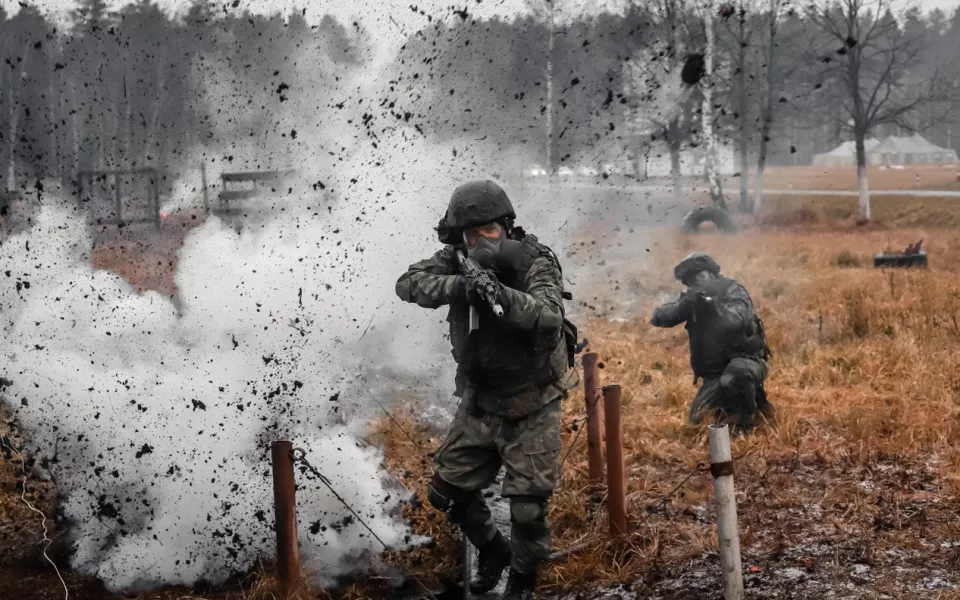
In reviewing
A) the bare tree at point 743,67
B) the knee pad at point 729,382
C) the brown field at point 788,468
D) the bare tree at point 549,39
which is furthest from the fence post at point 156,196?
the bare tree at point 743,67

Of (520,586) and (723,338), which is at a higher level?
(723,338)

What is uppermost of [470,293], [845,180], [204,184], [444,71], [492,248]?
[444,71]

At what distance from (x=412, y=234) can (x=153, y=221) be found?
2.42m

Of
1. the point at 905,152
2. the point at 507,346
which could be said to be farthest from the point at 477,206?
the point at 905,152

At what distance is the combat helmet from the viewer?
153 inches

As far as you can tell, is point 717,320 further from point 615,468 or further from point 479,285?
point 479,285

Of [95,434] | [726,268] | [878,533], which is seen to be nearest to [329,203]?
[95,434]

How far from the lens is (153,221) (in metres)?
7.53

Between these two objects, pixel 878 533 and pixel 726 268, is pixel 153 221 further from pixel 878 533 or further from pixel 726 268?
pixel 726 268

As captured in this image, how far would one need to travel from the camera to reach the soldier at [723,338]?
6.29 meters

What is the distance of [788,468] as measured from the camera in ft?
18.4

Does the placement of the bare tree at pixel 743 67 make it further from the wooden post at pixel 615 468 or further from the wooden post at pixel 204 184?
the wooden post at pixel 615 468

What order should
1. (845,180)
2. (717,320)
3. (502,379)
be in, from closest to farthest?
(502,379) → (717,320) → (845,180)

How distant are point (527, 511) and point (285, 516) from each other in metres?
0.97
